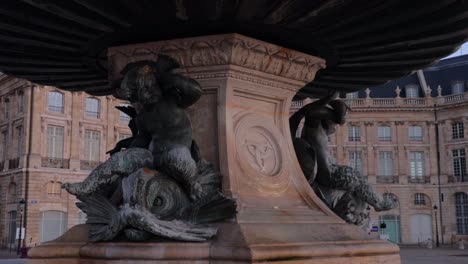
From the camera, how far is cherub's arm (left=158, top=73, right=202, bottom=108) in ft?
11.6

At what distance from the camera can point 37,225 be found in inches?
1387

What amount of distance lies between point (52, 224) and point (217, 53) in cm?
3455

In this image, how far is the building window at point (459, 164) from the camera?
48406 millimetres

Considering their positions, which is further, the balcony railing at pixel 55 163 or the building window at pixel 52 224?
the balcony railing at pixel 55 163

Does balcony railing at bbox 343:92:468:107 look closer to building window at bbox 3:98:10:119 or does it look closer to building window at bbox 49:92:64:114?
building window at bbox 49:92:64:114

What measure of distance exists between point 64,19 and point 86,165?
36014mm

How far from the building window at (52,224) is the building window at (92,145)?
4111 millimetres

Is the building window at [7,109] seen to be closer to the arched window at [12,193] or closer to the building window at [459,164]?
the arched window at [12,193]

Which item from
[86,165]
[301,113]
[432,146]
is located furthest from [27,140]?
[301,113]

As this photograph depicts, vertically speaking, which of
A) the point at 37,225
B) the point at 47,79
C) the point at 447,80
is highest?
the point at 447,80

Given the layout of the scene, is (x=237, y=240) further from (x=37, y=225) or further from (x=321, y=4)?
(x=37, y=225)

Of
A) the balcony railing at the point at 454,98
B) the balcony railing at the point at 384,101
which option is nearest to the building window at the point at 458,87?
the balcony railing at the point at 454,98

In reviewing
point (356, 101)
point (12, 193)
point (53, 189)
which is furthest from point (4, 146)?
point (356, 101)

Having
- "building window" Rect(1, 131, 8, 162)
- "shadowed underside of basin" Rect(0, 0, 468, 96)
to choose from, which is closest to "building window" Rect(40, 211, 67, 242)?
"building window" Rect(1, 131, 8, 162)
